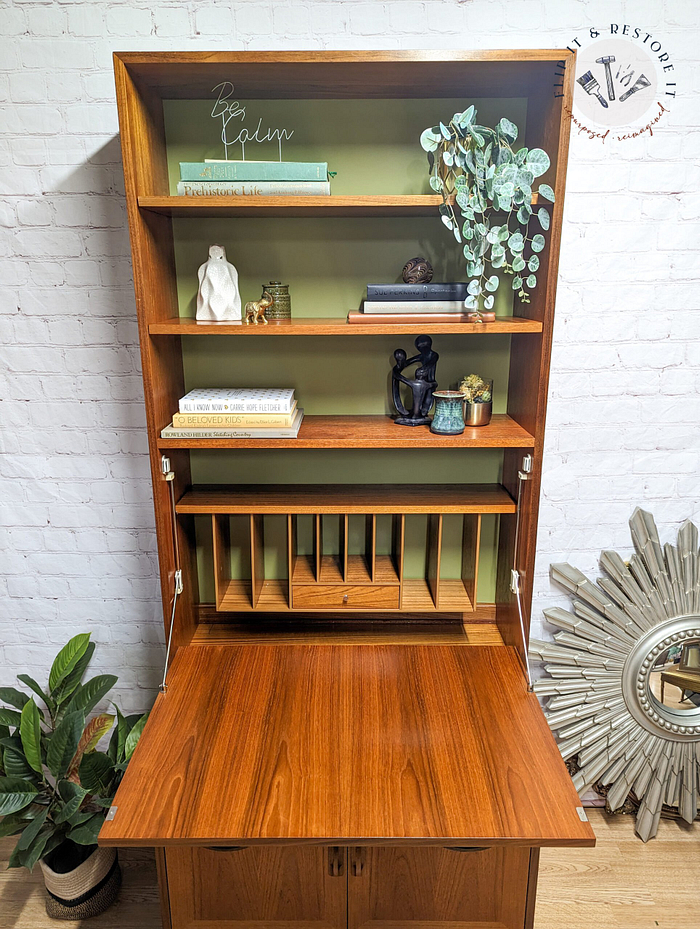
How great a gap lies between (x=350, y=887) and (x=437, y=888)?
0.19 metres

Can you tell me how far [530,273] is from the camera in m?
1.58

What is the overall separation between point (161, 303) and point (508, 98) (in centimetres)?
95

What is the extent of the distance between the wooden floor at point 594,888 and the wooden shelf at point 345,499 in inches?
39.8

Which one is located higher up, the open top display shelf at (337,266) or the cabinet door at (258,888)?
the open top display shelf at (337,266)

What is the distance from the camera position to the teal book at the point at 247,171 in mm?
1398

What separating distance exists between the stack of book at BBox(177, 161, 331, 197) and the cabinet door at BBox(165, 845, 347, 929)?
138 cm

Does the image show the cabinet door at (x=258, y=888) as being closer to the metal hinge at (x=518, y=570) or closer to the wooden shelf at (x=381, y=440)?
the metal hinge at (x=518, y=570)

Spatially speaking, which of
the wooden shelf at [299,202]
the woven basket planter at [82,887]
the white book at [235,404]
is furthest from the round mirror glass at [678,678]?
the woven basket planter at [82,887]

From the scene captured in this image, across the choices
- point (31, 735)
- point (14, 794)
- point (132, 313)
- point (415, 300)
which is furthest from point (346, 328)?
point (14, 794)

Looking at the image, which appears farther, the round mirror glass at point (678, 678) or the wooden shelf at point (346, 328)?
the round mirror glass at point (678, 678)

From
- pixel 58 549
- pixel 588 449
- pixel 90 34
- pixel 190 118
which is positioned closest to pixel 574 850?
pixel 588 449

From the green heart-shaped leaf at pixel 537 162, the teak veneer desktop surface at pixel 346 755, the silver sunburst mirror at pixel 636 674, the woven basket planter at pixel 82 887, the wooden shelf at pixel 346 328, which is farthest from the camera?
the silver sunburst mirror at pixel 636 674

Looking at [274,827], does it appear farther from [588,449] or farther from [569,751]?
[588,449]
